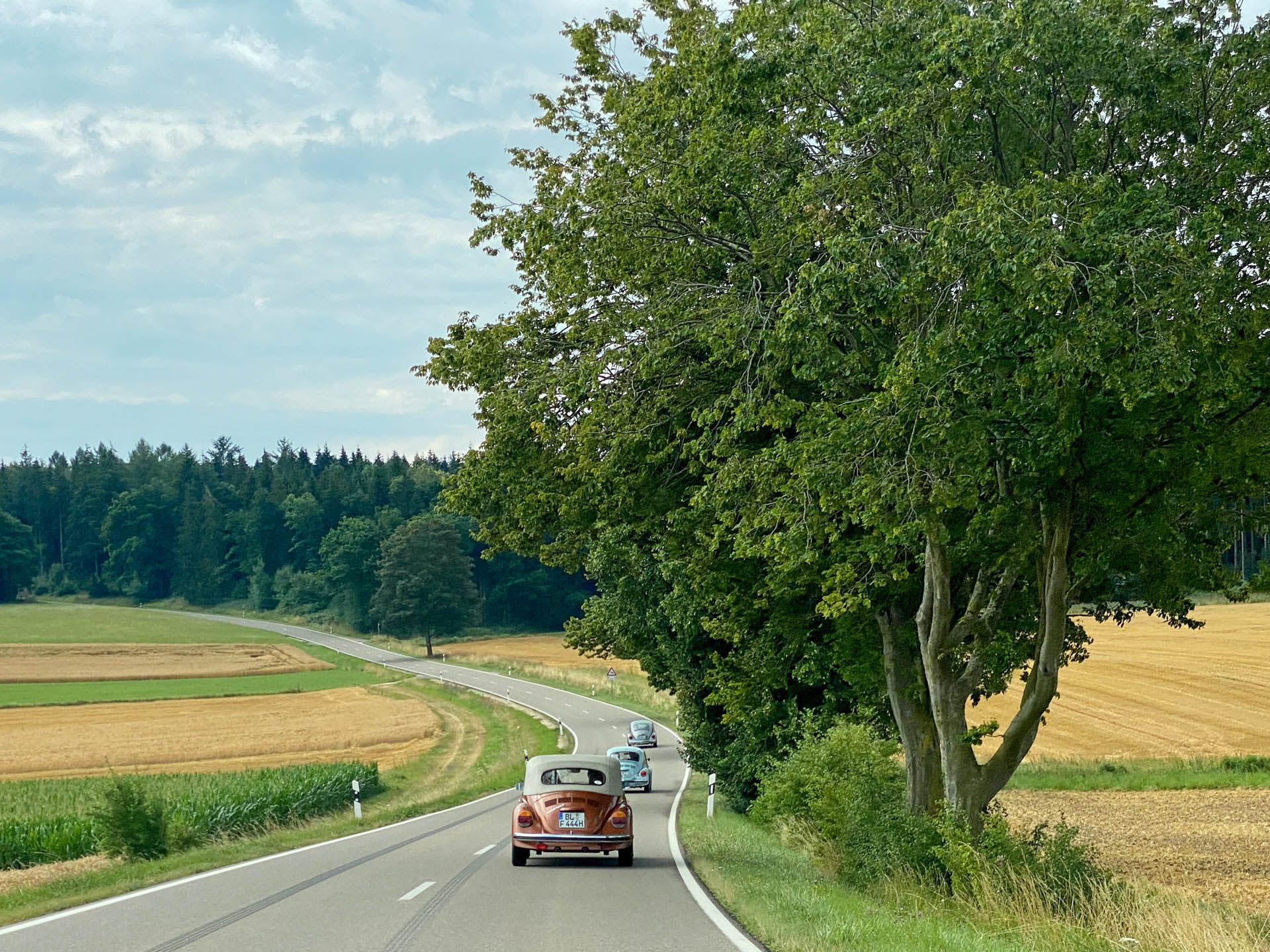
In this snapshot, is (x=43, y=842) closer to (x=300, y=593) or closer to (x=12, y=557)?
(x=300, y=593)

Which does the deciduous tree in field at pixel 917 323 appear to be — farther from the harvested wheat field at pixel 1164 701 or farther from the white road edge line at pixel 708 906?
the harvested wheat field at pixel 1164 701

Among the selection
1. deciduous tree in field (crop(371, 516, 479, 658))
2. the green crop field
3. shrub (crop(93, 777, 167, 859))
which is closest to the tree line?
deciduous tree in field (crop(371, 516, 479, 658))

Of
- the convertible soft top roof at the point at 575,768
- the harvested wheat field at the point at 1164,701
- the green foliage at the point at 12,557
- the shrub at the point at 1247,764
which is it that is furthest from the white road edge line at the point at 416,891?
the green foliage at the point at 12,557

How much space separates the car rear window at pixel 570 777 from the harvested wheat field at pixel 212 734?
1124 inches

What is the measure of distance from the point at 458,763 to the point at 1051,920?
38447 mm

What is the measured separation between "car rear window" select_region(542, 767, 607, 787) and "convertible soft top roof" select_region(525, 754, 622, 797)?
0.04ft

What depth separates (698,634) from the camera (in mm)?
27875

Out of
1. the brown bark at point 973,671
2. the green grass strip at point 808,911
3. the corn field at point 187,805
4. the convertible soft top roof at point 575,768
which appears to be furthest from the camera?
the corn field at point 187,805

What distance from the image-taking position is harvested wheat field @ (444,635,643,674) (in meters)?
103

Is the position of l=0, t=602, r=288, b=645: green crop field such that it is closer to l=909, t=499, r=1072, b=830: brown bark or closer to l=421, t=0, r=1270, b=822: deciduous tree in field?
l=421, t=0, r=1270, b=822: deciduous tree in field

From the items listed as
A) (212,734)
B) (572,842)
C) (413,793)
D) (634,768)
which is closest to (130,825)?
(572,842)

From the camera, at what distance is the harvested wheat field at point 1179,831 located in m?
18.8

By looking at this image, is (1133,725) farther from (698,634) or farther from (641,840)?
(641,840)

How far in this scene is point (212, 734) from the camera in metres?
55.6
